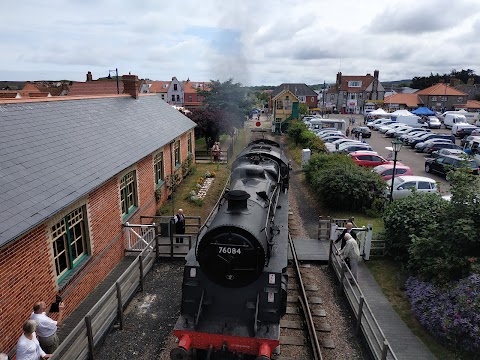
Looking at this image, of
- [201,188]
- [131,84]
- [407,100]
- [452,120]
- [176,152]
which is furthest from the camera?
[407,100]

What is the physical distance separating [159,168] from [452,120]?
156ft

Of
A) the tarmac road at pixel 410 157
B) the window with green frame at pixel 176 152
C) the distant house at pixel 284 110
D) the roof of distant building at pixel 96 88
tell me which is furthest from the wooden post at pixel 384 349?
the roof of distant building at pixel 96 88

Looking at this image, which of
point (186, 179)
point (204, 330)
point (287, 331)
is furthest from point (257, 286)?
point (186, 179)

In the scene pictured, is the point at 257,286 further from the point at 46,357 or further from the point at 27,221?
the point at 27,221

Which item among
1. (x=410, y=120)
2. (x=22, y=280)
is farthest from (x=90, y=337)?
(x=410, y=120)

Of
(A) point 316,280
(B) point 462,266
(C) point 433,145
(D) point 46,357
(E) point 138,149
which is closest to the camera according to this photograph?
(D) point 46,357

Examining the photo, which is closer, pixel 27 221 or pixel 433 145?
pixel 27 221

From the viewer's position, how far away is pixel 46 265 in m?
7.79

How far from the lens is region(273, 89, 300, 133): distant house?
4547cm

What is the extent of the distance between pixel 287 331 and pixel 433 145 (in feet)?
99.5

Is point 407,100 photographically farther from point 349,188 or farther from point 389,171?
point 349,188

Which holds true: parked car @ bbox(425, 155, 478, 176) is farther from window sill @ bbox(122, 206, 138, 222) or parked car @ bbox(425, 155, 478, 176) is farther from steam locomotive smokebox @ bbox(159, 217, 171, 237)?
window sill @ bbox(122, 206, 138, 222)

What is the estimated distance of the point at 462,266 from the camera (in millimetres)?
9328

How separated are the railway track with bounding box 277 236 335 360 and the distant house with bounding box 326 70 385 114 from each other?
236 ft
